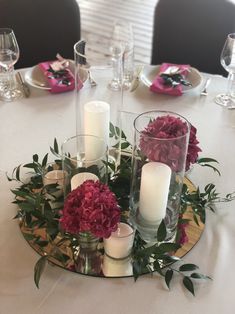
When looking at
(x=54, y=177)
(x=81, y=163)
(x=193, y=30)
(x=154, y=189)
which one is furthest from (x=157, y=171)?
(x=193, y=30)

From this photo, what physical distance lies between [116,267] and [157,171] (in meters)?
0.21

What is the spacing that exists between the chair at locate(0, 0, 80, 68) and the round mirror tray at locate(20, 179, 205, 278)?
1.23 m

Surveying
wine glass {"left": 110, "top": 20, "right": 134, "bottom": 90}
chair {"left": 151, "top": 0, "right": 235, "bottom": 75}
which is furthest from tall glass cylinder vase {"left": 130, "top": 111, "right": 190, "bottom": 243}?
chair {"left": 151, "top": 0, "right": 235, "bottom": 75}

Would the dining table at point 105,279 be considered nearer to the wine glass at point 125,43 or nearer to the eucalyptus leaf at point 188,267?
the eucalyptus leaf at point 188,267

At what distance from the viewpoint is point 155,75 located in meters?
1.61

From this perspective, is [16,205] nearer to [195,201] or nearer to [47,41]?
[195,201]

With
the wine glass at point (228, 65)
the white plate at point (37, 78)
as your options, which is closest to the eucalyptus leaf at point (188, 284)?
the wine glass at point (228, 65)

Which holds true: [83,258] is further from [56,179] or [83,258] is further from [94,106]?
[94,106]

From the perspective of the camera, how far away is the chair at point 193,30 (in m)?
1.89

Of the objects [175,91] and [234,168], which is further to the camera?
[175,91]

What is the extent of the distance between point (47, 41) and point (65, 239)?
1286 millimetres

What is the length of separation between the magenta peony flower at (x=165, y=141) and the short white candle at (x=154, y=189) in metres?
0.02

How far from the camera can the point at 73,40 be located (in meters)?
2.01

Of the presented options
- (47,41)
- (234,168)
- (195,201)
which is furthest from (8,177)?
(47,41)
